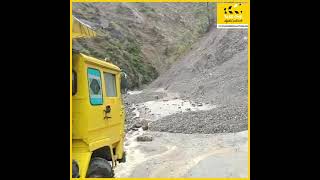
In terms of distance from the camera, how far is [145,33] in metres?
58.1

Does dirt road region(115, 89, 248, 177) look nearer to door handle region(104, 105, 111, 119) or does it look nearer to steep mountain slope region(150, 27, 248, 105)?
door handle region(104, 105, 111, 119)

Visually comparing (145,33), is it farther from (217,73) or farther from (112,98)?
(112,98)

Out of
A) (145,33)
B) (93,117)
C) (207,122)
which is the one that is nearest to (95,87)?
(93,117)

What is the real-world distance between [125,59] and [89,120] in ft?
136

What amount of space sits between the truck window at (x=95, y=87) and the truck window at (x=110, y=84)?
0.42m

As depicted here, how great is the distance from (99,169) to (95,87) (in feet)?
3.69

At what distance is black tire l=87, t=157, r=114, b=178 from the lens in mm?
6116

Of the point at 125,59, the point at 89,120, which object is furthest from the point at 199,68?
the point at 89,120

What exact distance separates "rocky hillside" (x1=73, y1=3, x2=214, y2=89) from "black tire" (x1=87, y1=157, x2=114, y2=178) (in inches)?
1447

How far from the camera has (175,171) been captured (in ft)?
29.2

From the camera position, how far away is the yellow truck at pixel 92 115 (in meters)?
5.73

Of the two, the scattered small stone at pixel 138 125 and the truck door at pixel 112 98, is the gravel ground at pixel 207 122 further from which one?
the truck door at pixel 112 98

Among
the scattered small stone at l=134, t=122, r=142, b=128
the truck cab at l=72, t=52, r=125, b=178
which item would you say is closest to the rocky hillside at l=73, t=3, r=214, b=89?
the scattered small stone at l=134, t=122, r=142, b=128
